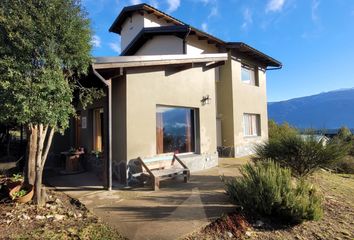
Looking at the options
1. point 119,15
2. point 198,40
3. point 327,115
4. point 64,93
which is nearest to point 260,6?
point 198,40

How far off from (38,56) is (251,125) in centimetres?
1455

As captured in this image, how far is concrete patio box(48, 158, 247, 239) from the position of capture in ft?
16.0

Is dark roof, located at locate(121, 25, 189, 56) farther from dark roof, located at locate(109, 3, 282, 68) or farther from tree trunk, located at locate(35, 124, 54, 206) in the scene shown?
tree trunk, located at locate(35, 124, 54, 206)

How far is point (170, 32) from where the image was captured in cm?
1361

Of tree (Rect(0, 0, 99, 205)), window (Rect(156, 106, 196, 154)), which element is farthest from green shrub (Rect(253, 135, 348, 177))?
tree (Rect(0, 0, 99, 205))

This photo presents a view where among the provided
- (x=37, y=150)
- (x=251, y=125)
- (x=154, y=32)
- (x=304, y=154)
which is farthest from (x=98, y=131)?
(x=251, y=125)

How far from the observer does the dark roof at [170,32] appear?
13.5m

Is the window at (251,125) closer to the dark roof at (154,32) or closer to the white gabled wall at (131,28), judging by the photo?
the dark roof at (154,32)

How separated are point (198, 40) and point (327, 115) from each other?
86.0 meters

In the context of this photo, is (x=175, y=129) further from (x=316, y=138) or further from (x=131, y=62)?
(x=316, y=138)

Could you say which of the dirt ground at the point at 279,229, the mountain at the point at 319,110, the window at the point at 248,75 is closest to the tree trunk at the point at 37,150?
the dirt ground at the point at 279,229

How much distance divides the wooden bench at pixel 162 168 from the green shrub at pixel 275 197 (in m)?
2.45

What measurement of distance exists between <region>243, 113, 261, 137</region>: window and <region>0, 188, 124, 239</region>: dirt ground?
41.6 feet

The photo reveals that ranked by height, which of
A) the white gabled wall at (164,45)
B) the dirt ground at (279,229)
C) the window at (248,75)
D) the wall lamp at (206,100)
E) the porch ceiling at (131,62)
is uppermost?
the white gabled wall at (164,45)
